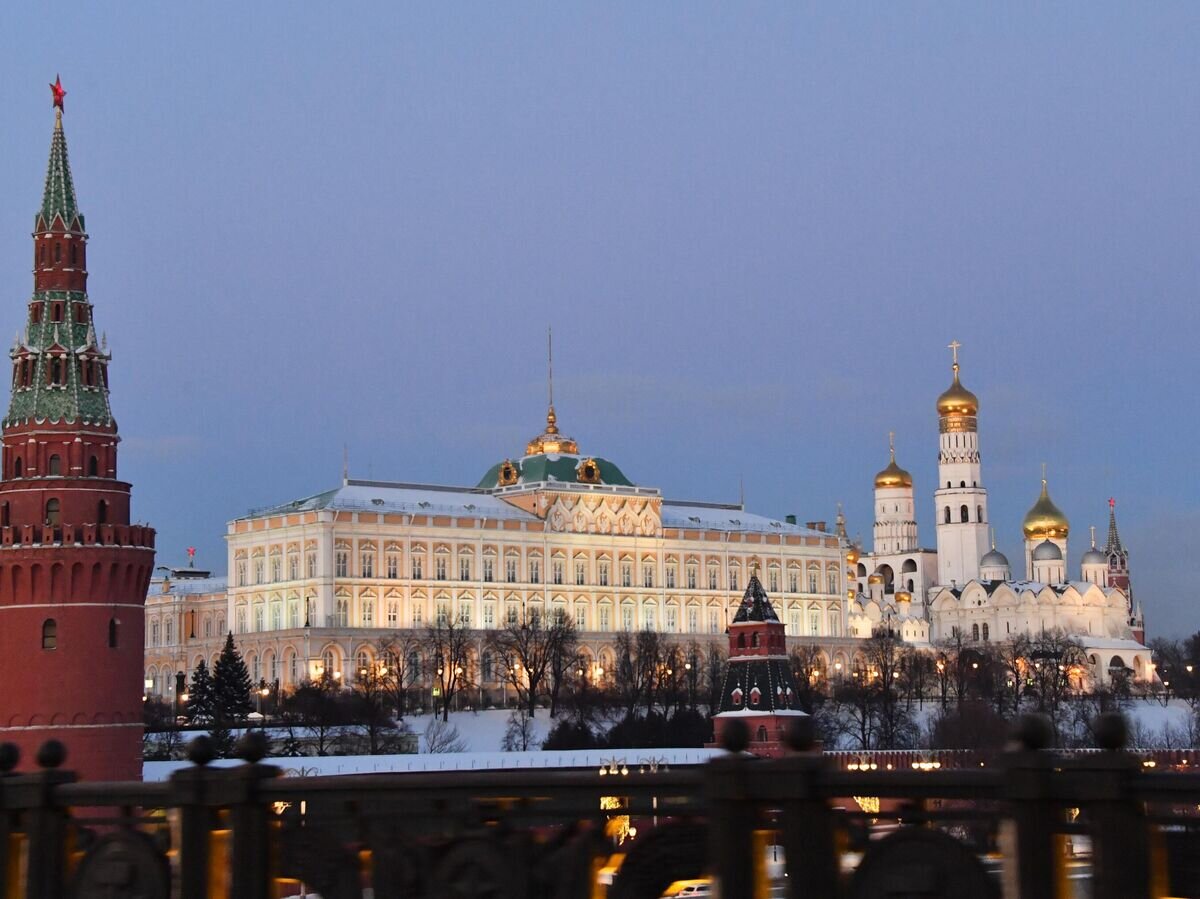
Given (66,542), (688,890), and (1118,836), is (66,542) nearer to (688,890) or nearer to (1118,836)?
(688,890)

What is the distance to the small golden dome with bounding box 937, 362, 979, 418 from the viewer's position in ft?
599

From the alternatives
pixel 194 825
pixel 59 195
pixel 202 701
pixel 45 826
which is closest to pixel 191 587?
pixel 202 701

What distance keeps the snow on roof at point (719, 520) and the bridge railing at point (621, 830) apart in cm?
14109

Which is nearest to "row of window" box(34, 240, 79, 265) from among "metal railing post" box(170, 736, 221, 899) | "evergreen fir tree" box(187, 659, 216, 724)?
"evergreen fir tree" box(187, 659, 216, 724)

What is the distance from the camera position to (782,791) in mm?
8406

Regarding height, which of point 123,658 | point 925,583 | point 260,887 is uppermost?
point 925,583

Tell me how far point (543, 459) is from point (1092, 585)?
47.2 m

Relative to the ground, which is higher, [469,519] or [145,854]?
[469,519]

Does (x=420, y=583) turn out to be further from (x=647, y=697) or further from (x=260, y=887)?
(x=260, y=887)

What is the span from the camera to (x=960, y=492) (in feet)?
599

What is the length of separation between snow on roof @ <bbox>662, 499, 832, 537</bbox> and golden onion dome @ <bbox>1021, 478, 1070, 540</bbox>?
101 feet

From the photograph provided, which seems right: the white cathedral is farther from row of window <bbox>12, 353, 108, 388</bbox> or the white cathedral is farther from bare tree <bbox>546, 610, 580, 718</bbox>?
row of window <bbox>12, 353, 108, 388</bbox>

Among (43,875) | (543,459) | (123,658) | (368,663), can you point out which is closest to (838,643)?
(543,459)

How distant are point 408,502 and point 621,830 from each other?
5194 inches
